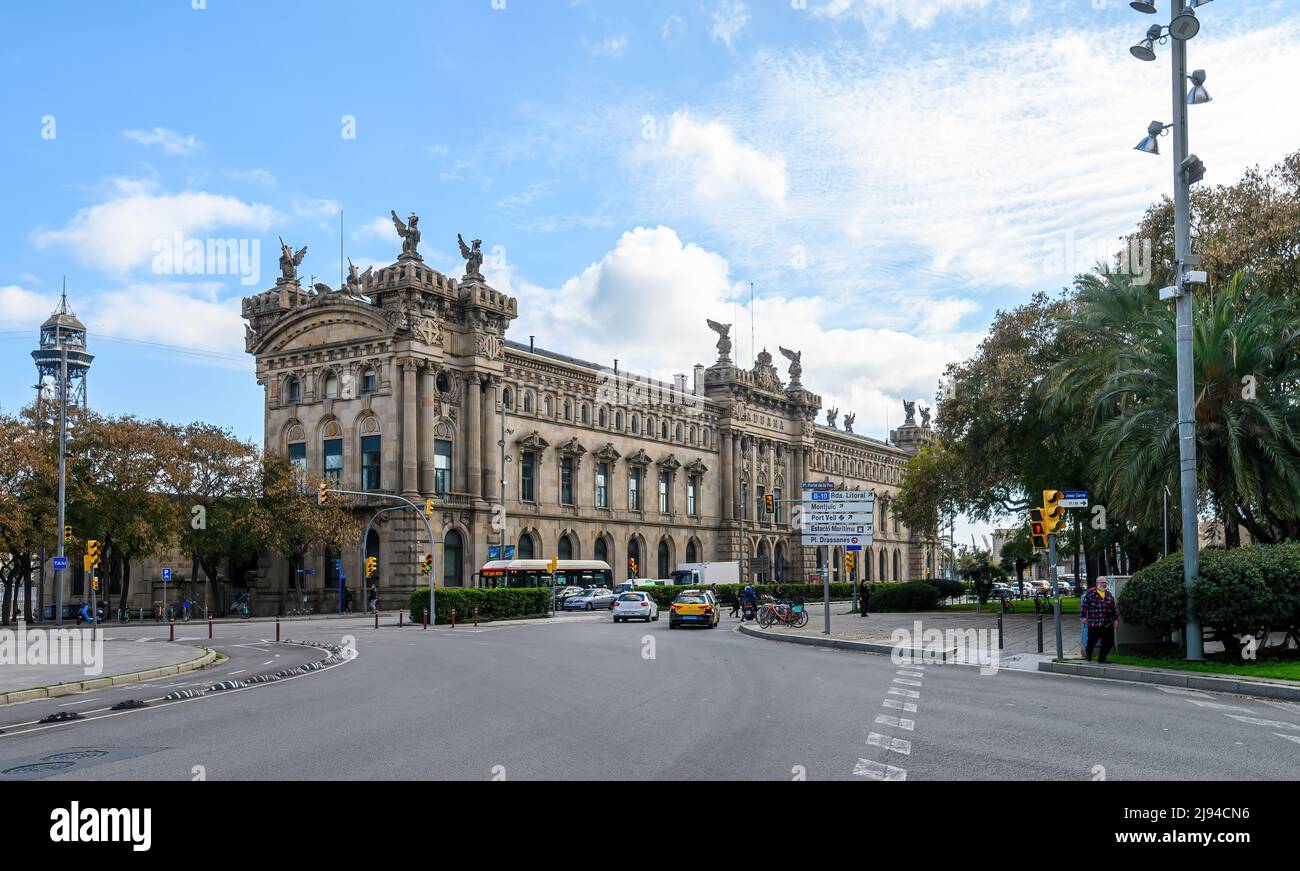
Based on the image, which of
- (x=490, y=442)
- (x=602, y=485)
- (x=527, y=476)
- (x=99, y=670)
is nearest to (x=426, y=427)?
(x=490, y=442)

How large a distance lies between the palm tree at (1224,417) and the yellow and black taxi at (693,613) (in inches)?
750

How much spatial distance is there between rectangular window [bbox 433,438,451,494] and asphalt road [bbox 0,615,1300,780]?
43.7 meters

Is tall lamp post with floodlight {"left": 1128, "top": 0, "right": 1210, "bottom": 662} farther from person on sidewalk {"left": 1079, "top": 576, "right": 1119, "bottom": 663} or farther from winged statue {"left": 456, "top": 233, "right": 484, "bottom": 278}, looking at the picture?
winged statue {"left": 456, "top": 233, "right": 484, "bottom": 278}

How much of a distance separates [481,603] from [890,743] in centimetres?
4088

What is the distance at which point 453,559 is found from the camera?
66.5 m

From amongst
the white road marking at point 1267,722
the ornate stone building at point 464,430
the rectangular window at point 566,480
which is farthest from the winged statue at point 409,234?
the white road marking at point 1267,722

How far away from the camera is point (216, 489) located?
195ft

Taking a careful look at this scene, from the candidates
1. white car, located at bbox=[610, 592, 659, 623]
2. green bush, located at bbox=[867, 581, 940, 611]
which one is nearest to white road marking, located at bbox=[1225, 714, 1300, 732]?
white car, located at bbox=[610, 592, 659, 623]

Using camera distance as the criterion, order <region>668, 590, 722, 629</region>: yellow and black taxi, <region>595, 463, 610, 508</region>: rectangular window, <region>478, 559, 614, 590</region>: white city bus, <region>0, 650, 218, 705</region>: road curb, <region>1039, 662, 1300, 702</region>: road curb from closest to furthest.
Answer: <region>1039, 662, 1300, 702</region>: road curb
<region>0, 650, 218, 705</region>: road curb
<region>668, 590, 722, 629</region>: yellow and black taxi
<region>478, 559, 614, 590</region>: white city bus
<region>595, 463, 610, 508</region>: rectangular window

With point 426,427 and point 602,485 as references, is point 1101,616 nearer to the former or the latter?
point 426,427

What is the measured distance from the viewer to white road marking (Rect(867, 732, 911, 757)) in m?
11.2

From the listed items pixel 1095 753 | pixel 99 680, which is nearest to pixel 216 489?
pixel 99 680

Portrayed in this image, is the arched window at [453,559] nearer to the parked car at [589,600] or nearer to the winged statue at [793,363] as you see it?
the parked car at [589,600]
